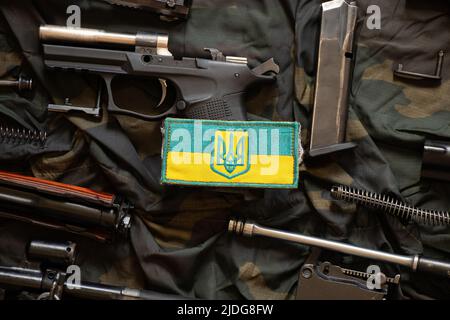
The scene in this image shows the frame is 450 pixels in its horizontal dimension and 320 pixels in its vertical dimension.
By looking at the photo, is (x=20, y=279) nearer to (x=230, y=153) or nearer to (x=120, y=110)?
(x=120, y=110)

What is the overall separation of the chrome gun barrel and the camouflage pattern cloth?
0.07 meters

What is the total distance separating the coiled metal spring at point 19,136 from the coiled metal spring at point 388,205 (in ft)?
2.65

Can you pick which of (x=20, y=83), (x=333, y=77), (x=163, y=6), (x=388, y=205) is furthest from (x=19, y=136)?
(x=388, y=205)

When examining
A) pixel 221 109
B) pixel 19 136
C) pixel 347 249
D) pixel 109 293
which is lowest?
pixel 109 293

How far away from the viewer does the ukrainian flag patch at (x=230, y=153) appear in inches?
58.9

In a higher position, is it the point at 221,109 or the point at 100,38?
the point at 100,38

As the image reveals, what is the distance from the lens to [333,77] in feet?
5.04

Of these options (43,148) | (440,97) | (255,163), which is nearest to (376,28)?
(440,97)

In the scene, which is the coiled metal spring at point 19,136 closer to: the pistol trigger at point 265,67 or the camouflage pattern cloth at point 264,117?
the camouflage pattern cloth at point 264,117

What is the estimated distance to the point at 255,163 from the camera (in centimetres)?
150

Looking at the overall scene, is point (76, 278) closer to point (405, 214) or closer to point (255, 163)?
point (255, 163)

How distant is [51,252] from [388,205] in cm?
89

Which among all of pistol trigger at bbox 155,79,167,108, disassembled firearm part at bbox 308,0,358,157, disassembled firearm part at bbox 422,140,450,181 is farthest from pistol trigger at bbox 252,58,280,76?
disassembled firearm part at bbox 422,140,450,181

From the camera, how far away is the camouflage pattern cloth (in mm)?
1569
